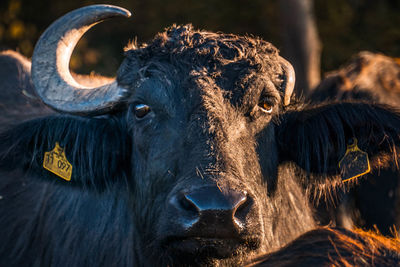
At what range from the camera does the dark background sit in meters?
13.9

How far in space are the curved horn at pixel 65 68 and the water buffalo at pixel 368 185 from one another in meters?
2.49

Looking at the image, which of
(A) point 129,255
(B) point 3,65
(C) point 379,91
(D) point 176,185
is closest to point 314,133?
(D) point 176,185

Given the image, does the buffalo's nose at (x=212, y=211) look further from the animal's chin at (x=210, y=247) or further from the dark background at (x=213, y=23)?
the dark background at (x=213, y=23)

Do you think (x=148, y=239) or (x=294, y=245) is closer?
(x=294, y=245)

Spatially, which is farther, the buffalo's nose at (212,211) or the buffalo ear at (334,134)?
the buffalo ear at (334,134)

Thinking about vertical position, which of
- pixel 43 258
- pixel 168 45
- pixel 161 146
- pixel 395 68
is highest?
pixel 395 68

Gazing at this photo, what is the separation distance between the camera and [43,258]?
4.17 meters

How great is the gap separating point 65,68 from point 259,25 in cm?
1334

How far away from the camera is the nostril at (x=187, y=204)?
2.60 meters

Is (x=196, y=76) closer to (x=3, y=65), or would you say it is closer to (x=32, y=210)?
(x=32, y=210)

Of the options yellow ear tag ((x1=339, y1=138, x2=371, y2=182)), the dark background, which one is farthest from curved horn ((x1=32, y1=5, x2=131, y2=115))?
the dark background

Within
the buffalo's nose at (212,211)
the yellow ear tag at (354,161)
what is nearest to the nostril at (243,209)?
the buffalo's nose at (212,211)

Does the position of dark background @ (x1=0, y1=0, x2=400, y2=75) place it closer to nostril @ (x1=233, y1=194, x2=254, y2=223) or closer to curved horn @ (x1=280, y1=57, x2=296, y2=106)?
curved horn @ (x1=280, y1=57, x2=296, y2=106)

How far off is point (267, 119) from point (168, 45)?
0.88 metres
